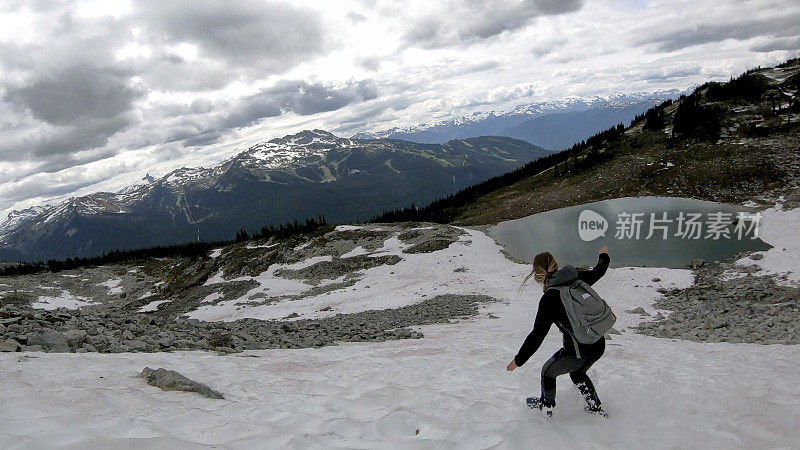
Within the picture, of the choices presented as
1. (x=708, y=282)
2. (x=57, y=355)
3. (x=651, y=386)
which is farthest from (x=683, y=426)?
(x=708, y=282)

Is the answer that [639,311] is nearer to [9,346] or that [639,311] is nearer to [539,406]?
[539,406]

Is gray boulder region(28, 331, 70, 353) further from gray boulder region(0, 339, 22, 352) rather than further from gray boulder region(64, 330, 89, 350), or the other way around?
gray boulder region(0, 339, 22, 352)

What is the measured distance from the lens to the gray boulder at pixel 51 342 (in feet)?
32.3

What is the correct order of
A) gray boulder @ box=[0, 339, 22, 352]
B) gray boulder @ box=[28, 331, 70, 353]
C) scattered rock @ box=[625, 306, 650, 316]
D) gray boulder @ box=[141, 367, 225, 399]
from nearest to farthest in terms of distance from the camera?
gray boulder @ box=[141, 367, 225, 399] < gray boulder @ box=[0, 339, 22, 352] < gray boulder @ box=[28, 331, 70, 353] < scattered rock @ box=[625, 306, 650, 316]

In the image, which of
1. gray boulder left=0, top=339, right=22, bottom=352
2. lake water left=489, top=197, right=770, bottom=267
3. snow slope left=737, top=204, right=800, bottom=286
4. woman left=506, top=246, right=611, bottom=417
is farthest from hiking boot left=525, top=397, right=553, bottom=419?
lake water left=489, top=197, right=770, bottom=267

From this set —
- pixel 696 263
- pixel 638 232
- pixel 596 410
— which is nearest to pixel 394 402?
pixel 596 410

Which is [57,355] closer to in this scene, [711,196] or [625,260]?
[625,260]

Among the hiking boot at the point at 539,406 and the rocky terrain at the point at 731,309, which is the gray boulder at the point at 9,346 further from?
the rocky terrain at the point at 731,309

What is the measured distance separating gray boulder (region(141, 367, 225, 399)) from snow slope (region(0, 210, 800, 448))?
0.74 feet

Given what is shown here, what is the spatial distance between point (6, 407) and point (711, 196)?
69907mm

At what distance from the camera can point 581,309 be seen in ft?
19.2

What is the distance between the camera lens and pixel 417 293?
33.4 metres

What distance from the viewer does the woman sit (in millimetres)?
6020

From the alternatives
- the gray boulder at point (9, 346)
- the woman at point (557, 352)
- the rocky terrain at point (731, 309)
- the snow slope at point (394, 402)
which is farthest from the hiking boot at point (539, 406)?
the rocky terrain at point (731, 309)
